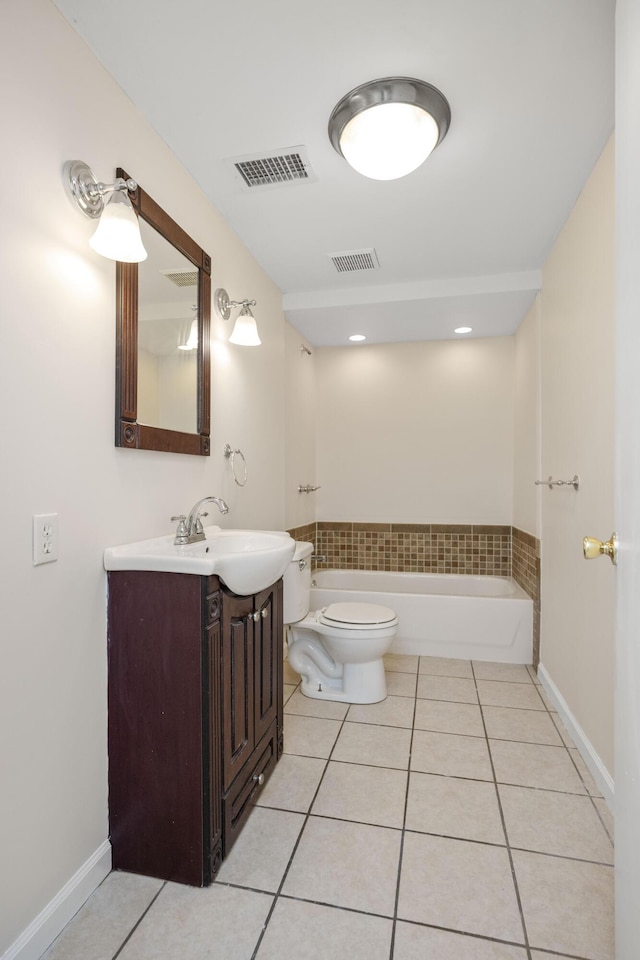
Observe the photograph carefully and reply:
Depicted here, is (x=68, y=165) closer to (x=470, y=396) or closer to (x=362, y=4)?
(x=362, y=4)

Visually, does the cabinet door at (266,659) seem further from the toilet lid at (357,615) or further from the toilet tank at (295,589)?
the toilet lid at (357,615)

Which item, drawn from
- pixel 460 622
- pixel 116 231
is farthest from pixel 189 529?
pixel 460 622

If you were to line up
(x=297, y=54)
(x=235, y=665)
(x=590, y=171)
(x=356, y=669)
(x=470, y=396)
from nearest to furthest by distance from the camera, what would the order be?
1. (x=297, y=54)
2. (x=235, y=665)
3. (x=590, y=171)
4. (x=356, y=669)
5. (x=470, y=396)

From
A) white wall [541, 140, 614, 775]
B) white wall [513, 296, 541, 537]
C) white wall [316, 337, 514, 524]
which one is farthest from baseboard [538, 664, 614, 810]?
white wall [316, 337, 514, 524]

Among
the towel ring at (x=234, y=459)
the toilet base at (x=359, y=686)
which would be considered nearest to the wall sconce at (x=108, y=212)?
the towel ring at (x=234, y=459)

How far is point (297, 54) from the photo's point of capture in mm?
1441

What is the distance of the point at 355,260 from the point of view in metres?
2.74

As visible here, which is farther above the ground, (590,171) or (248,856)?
(590,171)

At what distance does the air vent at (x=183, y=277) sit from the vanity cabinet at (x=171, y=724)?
114cm

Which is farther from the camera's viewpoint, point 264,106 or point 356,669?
point 356,669

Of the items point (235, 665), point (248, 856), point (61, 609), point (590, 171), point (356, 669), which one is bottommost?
point (248, 856)

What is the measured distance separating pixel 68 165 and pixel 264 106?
2.38 ft

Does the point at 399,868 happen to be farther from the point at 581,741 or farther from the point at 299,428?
the point at 299,428

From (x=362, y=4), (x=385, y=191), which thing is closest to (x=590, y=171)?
(x=385, y=191)
